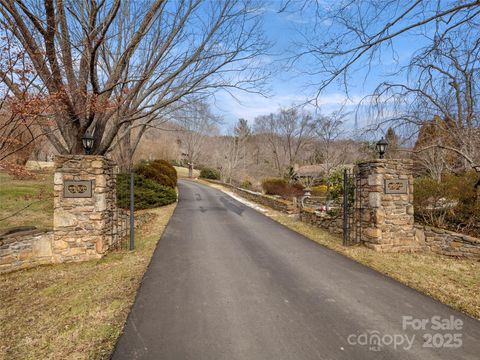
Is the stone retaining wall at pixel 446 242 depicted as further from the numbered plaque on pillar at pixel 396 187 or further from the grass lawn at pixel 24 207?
the grass lawn at pixel 24 207

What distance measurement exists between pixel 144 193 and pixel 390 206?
11.1 metres

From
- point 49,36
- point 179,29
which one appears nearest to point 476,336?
point 49,36

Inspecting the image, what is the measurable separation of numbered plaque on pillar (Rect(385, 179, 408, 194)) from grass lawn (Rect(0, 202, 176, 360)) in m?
5.91

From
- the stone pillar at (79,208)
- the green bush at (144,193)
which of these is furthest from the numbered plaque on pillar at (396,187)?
the green bush at (144,193)

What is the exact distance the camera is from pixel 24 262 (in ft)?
16.1

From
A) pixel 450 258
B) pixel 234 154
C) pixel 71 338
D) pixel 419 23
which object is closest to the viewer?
pixel 71 338

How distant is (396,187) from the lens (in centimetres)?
615

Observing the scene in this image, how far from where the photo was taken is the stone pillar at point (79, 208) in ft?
17.1

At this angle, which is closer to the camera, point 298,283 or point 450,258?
point 298,283

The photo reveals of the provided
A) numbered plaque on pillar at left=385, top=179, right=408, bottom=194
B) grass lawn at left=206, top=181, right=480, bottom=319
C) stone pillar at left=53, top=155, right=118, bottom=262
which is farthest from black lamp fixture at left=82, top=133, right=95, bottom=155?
numbered plaque on pillar at left=385, top=179, right=408, bottom=194

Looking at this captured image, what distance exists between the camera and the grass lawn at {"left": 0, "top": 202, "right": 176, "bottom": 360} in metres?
2.54

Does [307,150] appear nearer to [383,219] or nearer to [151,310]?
[383,219]

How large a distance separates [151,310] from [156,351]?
2.75 ft

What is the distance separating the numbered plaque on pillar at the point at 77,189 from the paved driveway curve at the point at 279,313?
6.81 feet
